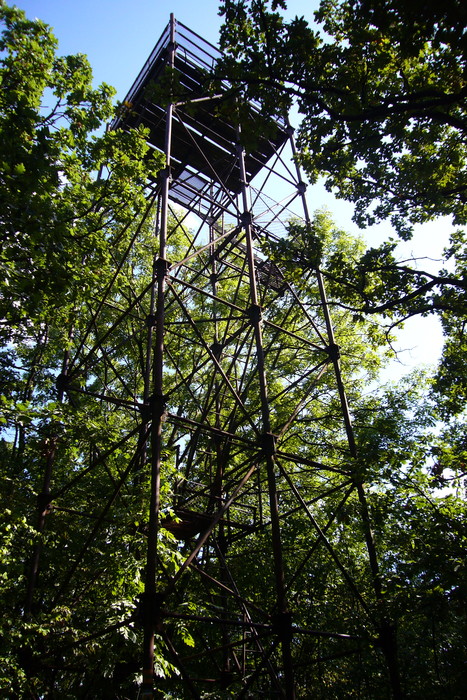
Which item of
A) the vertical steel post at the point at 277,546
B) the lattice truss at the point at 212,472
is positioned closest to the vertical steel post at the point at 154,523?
the lattice truss at the point at 212,472

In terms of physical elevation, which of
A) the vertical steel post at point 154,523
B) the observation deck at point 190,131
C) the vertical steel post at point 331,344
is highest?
the observation deck at point 190,131

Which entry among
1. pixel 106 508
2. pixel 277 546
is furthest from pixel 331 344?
pixel 106 508

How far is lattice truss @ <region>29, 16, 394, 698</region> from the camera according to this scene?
5.88m

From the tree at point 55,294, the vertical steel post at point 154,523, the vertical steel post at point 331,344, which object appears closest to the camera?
the vertical steel post at point 154,523

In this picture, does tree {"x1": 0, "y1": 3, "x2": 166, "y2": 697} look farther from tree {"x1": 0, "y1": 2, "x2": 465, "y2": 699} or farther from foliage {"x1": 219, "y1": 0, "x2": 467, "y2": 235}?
foliage {"x1": 219, "y1": 0, "x2": 467, "y2": 235}

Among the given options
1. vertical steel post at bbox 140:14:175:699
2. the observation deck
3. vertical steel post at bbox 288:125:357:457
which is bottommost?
vertical steel post at bbox 140:14:175:699

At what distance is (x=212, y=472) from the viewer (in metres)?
11.2

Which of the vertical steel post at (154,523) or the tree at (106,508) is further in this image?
the tree at (106,508)

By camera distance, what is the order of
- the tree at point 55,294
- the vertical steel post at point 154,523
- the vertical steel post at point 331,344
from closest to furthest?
the vertical steel post at point 154,523, the tree at point 55,294, the vertical steel post at point 331,344

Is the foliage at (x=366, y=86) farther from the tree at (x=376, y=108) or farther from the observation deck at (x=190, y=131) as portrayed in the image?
the observation deck at (x=190, y=131)

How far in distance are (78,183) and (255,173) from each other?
275 inches

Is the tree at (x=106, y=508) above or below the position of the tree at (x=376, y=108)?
below

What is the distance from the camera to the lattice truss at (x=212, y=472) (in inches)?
231

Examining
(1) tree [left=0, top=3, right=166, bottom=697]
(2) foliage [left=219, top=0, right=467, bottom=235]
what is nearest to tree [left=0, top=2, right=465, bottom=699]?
(1) tree [left=0, top=3, right=166, bottom=697]
